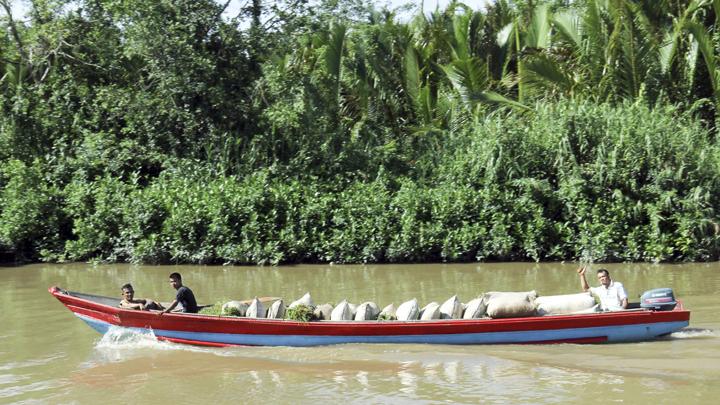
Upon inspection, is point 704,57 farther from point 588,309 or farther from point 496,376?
point 496,376

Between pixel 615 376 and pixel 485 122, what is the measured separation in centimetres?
1132

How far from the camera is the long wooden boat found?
36.3 ft

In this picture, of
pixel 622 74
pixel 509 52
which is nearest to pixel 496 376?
pixel 622 74

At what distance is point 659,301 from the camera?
1120cm

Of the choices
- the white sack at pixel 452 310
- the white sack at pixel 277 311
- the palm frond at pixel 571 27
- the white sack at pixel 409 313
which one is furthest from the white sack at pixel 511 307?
the palm frond at pixel 571 27

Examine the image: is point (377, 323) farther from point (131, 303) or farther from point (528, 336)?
point (131, 303)

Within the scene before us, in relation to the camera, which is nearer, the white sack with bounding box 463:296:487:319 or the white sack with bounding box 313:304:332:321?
the white sack with bounding box 463:296:487:319

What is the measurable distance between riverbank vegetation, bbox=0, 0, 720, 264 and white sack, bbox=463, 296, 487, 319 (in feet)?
24.4

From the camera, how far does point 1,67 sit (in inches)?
990

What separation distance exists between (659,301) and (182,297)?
20.9ft

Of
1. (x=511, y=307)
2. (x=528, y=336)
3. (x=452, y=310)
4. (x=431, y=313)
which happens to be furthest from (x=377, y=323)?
(x=528, y=336)

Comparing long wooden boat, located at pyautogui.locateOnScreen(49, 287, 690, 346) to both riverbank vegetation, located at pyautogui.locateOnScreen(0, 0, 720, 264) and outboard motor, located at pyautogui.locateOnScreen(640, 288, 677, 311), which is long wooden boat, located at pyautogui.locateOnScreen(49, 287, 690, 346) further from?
riverbank vegetation, located at pyautogui.locateOnScreen(0, 0, 720, 264)

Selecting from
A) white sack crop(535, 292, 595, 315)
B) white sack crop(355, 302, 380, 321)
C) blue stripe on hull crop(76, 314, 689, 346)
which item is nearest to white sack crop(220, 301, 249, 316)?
blue stripe on hull crop(76, 314, 689, 346)

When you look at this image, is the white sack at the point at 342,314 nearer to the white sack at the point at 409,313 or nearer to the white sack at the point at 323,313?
the white sack at the point at 323,313
